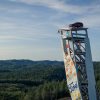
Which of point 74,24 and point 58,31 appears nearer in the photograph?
point 74,24

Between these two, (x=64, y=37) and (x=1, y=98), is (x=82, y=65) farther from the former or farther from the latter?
(x=1, y=98)

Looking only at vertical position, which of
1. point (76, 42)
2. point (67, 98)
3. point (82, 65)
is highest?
point (76, 42)

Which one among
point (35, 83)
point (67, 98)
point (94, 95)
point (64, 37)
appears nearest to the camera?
point (94, 95)

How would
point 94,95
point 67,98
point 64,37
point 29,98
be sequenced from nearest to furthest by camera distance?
1. point 94,95
2. point 64,37
3. point 29,98
4. point 67,98

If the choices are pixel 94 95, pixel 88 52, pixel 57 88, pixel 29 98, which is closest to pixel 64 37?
pixel 88 52

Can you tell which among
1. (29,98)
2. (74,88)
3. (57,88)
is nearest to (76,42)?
(74,88)

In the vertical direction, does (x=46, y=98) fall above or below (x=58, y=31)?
below
